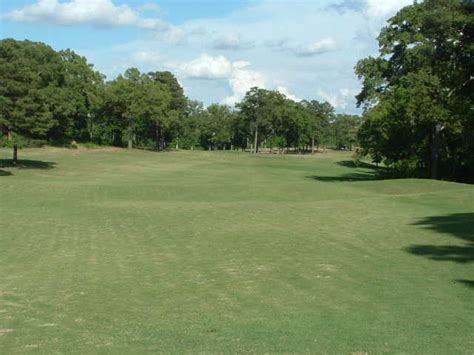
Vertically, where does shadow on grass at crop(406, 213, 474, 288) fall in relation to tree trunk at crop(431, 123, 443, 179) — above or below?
below

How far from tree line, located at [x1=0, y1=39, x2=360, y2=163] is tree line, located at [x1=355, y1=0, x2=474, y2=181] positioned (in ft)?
59.4

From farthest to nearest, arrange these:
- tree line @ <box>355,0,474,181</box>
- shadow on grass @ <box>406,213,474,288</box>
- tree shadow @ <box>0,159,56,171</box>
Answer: tree shadow @ <box>0,159,56,171</box>, tree line @ <box>355,0,474,181</box>, shadow on grass @ <box>406,213,474,288</box>

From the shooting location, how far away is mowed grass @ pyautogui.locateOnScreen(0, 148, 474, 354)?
7965mm

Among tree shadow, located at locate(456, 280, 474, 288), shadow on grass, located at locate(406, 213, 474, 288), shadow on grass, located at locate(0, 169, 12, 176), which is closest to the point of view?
tree shadow, located at locate(456, 280, 474, 288)

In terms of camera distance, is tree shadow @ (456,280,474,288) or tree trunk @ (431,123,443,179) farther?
tree trunk @ (431,123,443,179)

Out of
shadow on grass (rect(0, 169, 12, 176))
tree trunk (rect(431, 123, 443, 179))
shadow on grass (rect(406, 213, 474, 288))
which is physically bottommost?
shadow on grass (rect(0, 169, 12, 176))

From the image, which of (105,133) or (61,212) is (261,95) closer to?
(105,133)

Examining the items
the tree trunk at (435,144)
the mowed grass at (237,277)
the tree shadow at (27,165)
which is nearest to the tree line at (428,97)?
the tree trunk at (435,144)

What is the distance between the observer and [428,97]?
40.5 m

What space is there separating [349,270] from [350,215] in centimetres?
1036

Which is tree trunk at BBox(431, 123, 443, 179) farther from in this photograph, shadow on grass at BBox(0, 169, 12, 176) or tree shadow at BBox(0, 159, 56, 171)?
tree shadow at BBox(0, 159, 56, 171)

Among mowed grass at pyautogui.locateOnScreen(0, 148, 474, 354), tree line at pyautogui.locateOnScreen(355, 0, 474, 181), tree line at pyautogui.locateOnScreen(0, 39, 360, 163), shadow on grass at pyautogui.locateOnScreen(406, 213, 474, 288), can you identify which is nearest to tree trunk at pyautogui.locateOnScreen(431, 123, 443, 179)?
tree line at pyautogui.locateOnScreen(355, 0, 474, 181)

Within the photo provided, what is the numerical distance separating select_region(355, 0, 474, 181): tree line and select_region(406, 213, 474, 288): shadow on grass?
15.4 metres

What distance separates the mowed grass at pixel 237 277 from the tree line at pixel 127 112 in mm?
20045
